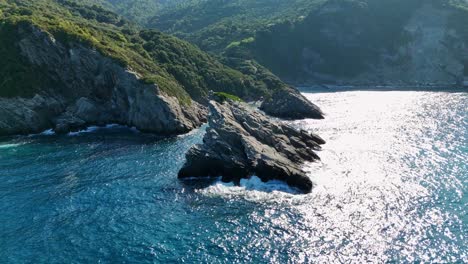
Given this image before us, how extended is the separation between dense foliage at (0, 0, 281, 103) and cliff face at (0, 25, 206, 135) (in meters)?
2.82

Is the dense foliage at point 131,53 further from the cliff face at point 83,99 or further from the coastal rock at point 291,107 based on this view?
the coastal rock at point 291,107

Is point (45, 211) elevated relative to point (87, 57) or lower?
lower

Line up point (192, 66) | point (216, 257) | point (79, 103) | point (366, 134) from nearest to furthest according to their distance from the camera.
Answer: point (216, 257) < point (366, 134) < point (79, 103) < point (192, 66)

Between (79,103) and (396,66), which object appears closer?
(79,103)

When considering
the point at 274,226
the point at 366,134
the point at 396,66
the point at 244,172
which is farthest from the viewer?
the point at 396,66

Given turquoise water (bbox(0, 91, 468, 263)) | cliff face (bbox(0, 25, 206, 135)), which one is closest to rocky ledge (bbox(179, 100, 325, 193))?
turquoise water (bbox(0, 91, 468, 263))

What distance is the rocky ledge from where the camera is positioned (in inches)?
2376

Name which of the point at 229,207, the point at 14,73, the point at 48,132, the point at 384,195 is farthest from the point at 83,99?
the point at 384,195

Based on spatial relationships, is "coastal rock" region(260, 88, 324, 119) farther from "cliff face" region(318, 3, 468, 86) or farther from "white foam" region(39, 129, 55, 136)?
"cliff face" region(318, 3, 468, 86)

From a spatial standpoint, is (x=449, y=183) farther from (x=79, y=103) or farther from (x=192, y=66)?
(x=192, y=66)

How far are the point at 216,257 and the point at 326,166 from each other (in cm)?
3427

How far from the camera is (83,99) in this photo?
9981 cm

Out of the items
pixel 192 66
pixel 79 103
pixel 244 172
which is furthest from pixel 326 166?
pixel 192 66

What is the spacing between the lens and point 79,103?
3925 inches
